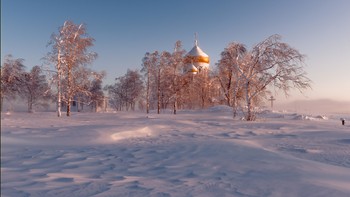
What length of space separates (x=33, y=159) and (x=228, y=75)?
91.2ft

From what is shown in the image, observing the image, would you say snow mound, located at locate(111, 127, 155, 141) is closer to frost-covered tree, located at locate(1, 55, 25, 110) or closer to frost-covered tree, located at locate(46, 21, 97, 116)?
frost-covered tree, located at locate(1, 55, 25, 110)

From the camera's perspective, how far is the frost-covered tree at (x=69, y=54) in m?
18.4

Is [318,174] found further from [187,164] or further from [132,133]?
[132,133]

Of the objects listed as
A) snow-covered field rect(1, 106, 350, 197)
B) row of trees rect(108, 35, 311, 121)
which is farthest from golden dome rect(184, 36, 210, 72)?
snow-covered field rect(1, 106, 350, 197)

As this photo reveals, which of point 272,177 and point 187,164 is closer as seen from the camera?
point 272,177

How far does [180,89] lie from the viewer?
29875mm

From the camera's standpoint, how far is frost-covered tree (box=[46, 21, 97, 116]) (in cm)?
1838

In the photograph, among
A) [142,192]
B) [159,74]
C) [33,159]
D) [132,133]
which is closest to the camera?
[142,192]

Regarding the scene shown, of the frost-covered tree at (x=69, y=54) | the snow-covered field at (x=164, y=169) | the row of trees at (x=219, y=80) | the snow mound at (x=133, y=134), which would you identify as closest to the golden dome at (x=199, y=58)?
the row of trees at (x=219, y=80)

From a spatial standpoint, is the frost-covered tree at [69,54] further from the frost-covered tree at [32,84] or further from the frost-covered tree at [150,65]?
the frost-covered tree at [150,65]

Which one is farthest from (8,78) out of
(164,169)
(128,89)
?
(128,89)

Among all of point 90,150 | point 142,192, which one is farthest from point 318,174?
point 90,150

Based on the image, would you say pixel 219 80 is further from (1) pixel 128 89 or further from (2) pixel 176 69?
(1) pixel 128 89

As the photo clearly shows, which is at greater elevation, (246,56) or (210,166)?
(246,56)
